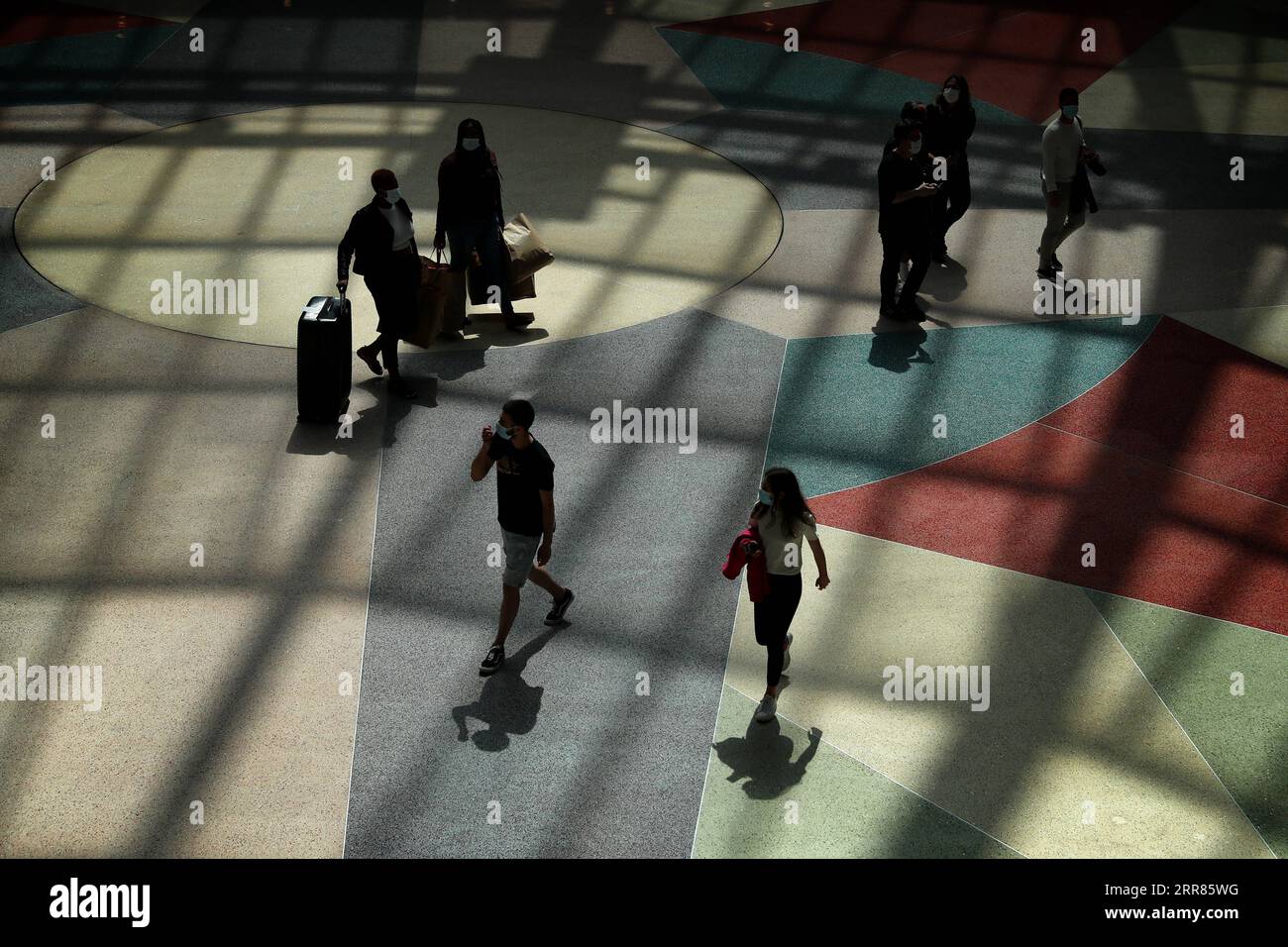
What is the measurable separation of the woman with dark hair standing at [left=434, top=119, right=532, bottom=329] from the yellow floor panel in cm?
434

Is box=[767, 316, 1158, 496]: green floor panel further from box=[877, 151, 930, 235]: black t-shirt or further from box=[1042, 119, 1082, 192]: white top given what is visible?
box=[1042, 119, 1082, 192]: white top

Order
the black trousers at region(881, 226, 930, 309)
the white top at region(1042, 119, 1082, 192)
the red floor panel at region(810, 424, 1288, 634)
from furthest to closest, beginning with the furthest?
the white top at region(1042, 119, 1082, 192), the black trousers at region(881, 226, 930, 309), the red floor panel at region(810, 424, 1288, 634)

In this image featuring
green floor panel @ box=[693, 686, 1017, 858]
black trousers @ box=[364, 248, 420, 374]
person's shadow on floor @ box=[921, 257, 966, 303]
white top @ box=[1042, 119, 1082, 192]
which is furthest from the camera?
person's shadow on floor @ box=[921, 257, 966, 303]

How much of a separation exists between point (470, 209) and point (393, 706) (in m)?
5.29

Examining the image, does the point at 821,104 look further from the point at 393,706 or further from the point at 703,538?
the point at 393,706

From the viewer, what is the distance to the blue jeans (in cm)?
1268

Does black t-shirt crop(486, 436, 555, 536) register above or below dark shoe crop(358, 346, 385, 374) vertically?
below

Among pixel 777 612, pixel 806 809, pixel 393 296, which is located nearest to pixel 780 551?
pixel 777 612

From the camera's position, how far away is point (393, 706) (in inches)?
341

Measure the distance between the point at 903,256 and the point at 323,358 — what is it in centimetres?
547

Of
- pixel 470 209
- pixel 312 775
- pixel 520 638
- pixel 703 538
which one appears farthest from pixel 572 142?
pixel 312 775

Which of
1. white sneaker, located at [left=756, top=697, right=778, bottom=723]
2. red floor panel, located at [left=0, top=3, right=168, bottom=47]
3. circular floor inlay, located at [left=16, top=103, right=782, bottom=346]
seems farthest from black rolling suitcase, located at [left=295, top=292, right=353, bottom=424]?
red floor panel, located at [left=0, top=3, right=168, bottom=47]

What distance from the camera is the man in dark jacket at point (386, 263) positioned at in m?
11.5

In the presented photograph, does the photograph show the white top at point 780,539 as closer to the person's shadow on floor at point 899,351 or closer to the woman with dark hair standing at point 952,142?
the person's shadow on floor at point 899,351
